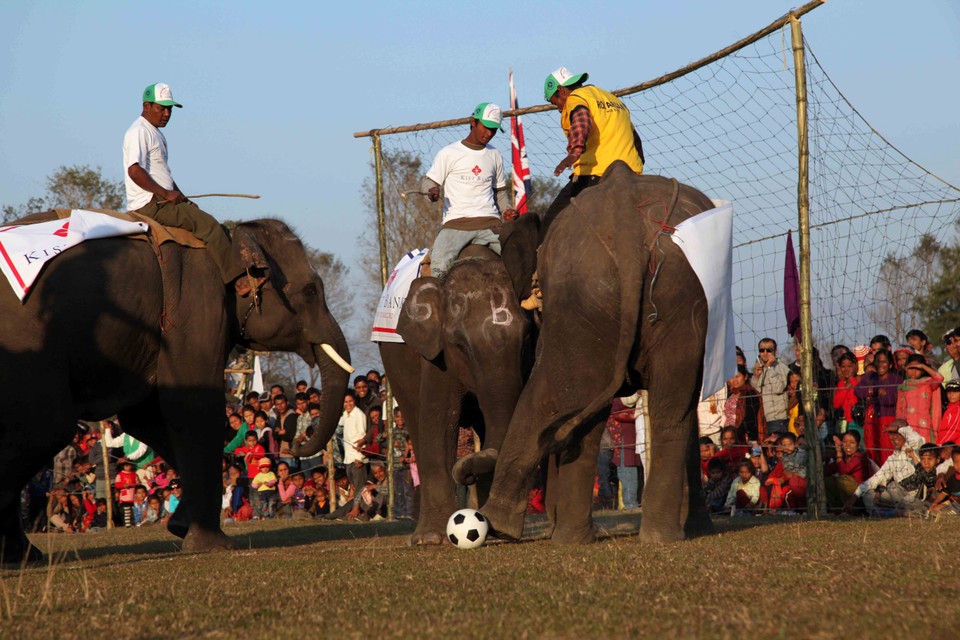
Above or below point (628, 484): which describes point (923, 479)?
above

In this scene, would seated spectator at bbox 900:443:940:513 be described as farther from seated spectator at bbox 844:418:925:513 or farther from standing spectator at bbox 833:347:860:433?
standing spectator at bbox 833:347:860:433

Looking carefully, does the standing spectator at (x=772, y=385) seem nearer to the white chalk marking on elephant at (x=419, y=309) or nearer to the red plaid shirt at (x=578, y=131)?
the white chalk marking on elephant at (x=419, y=309)

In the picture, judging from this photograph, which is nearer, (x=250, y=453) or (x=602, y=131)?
(x=602, y=131)

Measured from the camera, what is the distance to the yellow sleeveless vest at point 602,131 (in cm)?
919

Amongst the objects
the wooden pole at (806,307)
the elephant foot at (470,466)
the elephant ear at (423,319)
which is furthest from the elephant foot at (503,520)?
the wooden pole at (806,307)

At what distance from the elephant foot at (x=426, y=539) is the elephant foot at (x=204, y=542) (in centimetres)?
149

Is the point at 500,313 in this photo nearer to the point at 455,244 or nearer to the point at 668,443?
the point at 455,244

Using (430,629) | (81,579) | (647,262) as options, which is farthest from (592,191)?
(430,629)

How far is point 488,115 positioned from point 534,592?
589 centimetres

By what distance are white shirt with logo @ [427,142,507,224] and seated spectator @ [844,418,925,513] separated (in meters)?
4.47

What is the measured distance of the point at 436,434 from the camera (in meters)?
9.70

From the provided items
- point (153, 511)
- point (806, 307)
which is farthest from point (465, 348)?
point (153, 511)

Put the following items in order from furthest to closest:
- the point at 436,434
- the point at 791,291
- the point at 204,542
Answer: the point at 791,291 → the point at 436,434 → the point at 204,542

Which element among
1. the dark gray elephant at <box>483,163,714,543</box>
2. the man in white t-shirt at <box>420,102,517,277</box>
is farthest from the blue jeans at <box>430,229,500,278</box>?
the dark gray elephant at <box>483,163,714,543</box>
